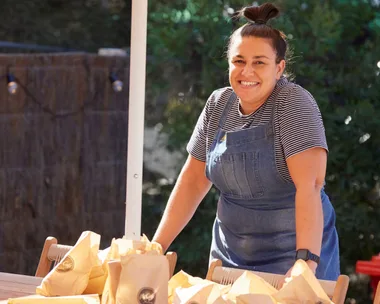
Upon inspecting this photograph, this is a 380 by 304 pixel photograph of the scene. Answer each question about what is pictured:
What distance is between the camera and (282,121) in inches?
98.8

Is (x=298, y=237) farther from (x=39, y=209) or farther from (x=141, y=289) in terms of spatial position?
(x=39, y=209)

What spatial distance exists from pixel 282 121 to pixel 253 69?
6.8 inches

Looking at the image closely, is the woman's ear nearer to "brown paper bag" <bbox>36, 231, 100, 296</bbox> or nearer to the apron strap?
the apron strap

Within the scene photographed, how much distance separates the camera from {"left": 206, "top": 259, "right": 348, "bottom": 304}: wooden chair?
82.0 inches

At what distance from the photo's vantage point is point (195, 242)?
180 inches

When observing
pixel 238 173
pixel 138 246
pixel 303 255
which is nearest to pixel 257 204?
pixel 238 173

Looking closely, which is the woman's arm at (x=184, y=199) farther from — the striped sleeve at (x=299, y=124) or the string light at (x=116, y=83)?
the string light at (x=116, y=83)

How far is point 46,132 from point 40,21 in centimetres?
55

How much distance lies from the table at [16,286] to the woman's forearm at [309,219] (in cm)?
75

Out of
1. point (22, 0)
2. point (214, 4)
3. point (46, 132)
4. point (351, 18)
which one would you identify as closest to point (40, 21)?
point (22, 0)

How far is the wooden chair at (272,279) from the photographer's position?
208cm

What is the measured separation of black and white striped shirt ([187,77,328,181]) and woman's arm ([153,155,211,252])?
1.8 inches

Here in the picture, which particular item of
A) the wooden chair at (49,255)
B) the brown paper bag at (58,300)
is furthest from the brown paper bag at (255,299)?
the wooden chair at (49,255)

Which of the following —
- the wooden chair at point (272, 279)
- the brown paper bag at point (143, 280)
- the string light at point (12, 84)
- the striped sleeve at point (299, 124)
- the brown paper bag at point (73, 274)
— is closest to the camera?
the brown paper bag at point (143, 280)
